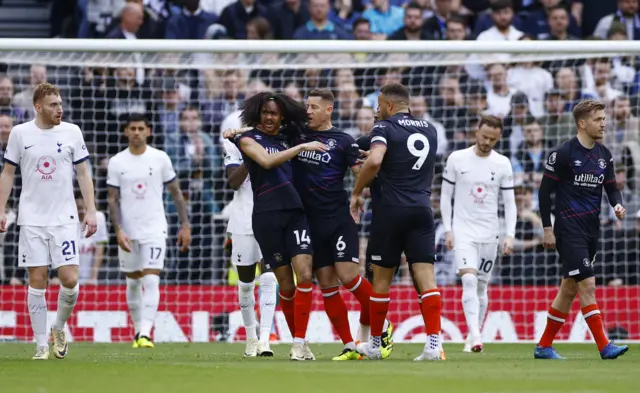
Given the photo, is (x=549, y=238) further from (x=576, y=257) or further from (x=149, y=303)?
(x=149, y=303)

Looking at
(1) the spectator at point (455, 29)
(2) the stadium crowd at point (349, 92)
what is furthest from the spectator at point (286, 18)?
(1) the spectator at point (455, 29)

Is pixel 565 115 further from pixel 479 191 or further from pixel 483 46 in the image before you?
pixel 479 191

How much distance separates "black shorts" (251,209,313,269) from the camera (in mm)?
10273

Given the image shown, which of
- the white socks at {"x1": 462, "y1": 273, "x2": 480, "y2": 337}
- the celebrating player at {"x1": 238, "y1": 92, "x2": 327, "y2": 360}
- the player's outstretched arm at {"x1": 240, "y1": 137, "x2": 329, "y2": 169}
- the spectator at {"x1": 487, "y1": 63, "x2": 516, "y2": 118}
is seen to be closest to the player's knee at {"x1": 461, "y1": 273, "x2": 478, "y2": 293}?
the white socks at {"x1": 462, "y1": 273, "x2": 480, "y2": 337}

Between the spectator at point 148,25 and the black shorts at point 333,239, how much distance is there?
8.19 meters

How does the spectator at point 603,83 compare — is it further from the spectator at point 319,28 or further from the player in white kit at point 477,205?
the player in white kit at point 477,205

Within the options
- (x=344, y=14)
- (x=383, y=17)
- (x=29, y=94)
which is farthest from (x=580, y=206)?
(x=29, y=94)

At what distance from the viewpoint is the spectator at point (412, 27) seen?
59.1ft

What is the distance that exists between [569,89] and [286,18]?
4.49 meters

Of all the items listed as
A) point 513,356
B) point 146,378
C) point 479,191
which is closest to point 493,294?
point 479,191

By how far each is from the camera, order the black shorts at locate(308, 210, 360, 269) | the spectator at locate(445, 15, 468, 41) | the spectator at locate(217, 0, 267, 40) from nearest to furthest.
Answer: the black shorts at locate(308, 210, 360, 269), the spectator at locate(445, 15, 468, 41), the spectator at locate(217, 0, 267, 40)

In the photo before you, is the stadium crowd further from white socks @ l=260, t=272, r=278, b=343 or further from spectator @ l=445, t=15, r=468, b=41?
white socks @ l=260, t=272, r=278, b=343

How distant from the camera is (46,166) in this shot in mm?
10672

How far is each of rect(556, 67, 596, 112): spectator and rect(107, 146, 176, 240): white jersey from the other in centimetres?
610
